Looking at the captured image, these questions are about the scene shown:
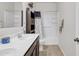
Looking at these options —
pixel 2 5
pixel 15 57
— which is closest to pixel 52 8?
pixel 2 5

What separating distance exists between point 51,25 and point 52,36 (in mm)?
544

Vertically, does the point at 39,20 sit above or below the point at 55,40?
above

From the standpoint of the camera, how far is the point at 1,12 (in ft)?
6.52

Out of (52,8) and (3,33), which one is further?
(52,8)

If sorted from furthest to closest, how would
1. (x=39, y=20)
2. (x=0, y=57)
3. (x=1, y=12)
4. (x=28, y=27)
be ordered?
(x=39, y=20) < (x=28, y=27) < (x=1, y=12) < (x=0, y=57)

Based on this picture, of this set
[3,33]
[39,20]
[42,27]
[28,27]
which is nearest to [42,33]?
[42,27]

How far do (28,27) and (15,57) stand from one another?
130 inches

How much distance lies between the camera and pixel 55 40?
20.1 ft

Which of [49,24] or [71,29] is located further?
[49,24]

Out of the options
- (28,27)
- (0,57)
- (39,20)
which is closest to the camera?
(0,57)

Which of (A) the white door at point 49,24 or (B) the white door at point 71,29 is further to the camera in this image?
(A) the white door at point 49,24

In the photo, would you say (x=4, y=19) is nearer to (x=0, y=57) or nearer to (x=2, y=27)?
(x=2, y=27)

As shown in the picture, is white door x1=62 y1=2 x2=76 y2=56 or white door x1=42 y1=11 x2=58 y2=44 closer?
white door x1=62 y1=2 x2=76 y2=56

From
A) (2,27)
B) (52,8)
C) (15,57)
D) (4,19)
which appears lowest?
(15,57)
